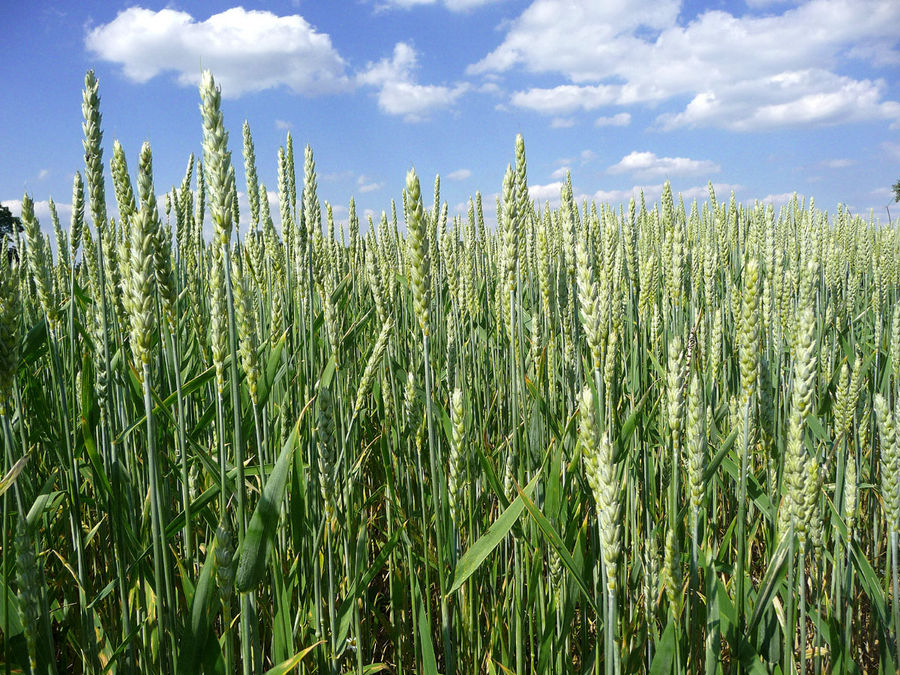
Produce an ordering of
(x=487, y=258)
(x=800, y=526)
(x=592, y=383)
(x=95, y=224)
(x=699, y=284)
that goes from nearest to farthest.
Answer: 1. (x=800, y=526)
2. (x=95, y=224)
3. (x=592, y=383)
4. (x=699, y=284)
5. (x=487, y=258)

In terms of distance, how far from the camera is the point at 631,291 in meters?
2.46

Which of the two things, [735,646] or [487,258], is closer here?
[735,646]

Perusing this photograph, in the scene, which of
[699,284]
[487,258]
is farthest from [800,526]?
[487,258]

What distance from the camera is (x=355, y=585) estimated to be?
1.04m

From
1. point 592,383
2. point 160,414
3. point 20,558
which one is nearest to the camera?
point 20,558

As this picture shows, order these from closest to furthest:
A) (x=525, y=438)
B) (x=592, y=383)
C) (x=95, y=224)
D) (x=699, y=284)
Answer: (x=95, y=224), (x=525, y=438), (x=592, y=383), (x=699, y=284)

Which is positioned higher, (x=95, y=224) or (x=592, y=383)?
(x=95, y=224)

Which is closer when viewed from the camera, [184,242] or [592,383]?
[592,383]

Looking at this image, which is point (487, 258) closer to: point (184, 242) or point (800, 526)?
point (184, 242)

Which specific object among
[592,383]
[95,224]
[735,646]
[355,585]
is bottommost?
[735,646]

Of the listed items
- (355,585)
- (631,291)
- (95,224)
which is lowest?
(355,585)

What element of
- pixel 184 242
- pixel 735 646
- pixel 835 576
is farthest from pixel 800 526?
pixel 184 242

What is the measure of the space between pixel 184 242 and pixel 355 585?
2019 millimetres

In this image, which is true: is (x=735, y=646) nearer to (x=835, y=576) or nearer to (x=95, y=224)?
(x=835, y=576)
